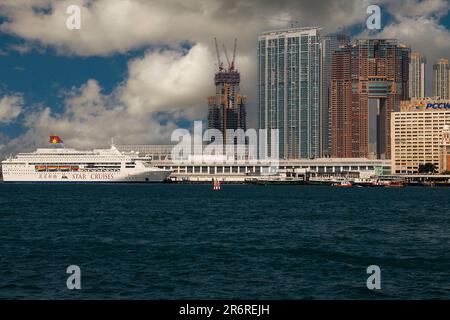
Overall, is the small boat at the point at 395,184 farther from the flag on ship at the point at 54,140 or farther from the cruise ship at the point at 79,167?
the flag on ship at the point at 54,140

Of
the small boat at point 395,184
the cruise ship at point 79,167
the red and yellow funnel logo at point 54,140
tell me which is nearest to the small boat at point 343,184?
the small boat at point 395,184

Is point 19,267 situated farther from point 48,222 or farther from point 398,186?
point 398,186

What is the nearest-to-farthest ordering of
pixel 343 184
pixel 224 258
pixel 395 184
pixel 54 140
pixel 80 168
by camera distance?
pixel 224 258
pixel 395 184
pixel 80 168
pixel 343 184
pixel 54 140

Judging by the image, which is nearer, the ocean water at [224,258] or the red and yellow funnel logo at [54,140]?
A: the ocean water at [224,258]

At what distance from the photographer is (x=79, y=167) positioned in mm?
160375

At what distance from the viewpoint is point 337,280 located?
843 inches

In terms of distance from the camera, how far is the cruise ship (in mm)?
157375

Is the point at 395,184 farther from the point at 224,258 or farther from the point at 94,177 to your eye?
the point at 224,258

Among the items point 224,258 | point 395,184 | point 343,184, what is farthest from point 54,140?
point 224,258

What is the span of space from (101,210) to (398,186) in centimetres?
11682

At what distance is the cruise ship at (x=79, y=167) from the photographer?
516 feet
